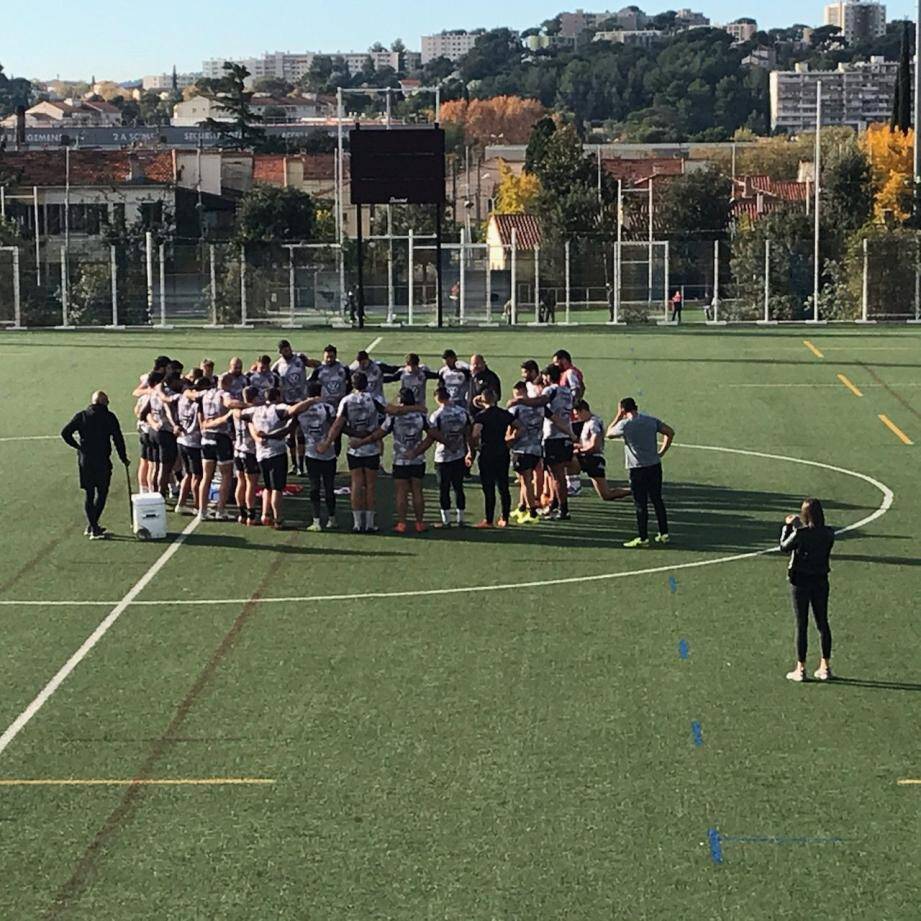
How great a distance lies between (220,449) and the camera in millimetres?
24078

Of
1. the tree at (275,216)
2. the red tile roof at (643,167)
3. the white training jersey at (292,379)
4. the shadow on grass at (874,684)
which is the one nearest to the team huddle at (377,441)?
the white training jersey at (292,379)

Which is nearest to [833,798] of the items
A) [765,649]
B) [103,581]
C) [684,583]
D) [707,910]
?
[707,910]

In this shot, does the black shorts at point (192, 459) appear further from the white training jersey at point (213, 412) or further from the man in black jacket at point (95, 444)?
the man in black jacket at point (95, 444)

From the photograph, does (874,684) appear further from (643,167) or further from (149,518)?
(643,167)

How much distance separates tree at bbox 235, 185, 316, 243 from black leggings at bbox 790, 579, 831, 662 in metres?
74.3

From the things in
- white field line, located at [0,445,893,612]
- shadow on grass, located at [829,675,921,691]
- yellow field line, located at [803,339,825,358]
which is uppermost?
yellow field line, located at [803,339,825,358]

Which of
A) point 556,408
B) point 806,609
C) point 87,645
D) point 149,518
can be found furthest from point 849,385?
point 87,645

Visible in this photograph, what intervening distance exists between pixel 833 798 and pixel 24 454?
19665 mm

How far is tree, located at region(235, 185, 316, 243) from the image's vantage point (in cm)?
8950

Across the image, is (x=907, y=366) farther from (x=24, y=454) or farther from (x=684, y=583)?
(x=684, y=583)

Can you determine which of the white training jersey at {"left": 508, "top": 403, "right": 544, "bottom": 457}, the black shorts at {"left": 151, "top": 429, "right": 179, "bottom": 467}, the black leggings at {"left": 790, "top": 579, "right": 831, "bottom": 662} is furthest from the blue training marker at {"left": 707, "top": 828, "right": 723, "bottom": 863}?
the black shorts at {"left": 151, "top": 429, "right": 179, "bottom": 467}

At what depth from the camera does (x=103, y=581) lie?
20.6m

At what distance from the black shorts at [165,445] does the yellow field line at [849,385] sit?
16.6 metres

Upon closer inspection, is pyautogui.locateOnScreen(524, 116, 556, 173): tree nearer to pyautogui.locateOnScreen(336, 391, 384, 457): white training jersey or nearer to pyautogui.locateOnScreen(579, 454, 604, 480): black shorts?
pyautogui.locateOnScreen(579, 454, 604, 480): black shorts
